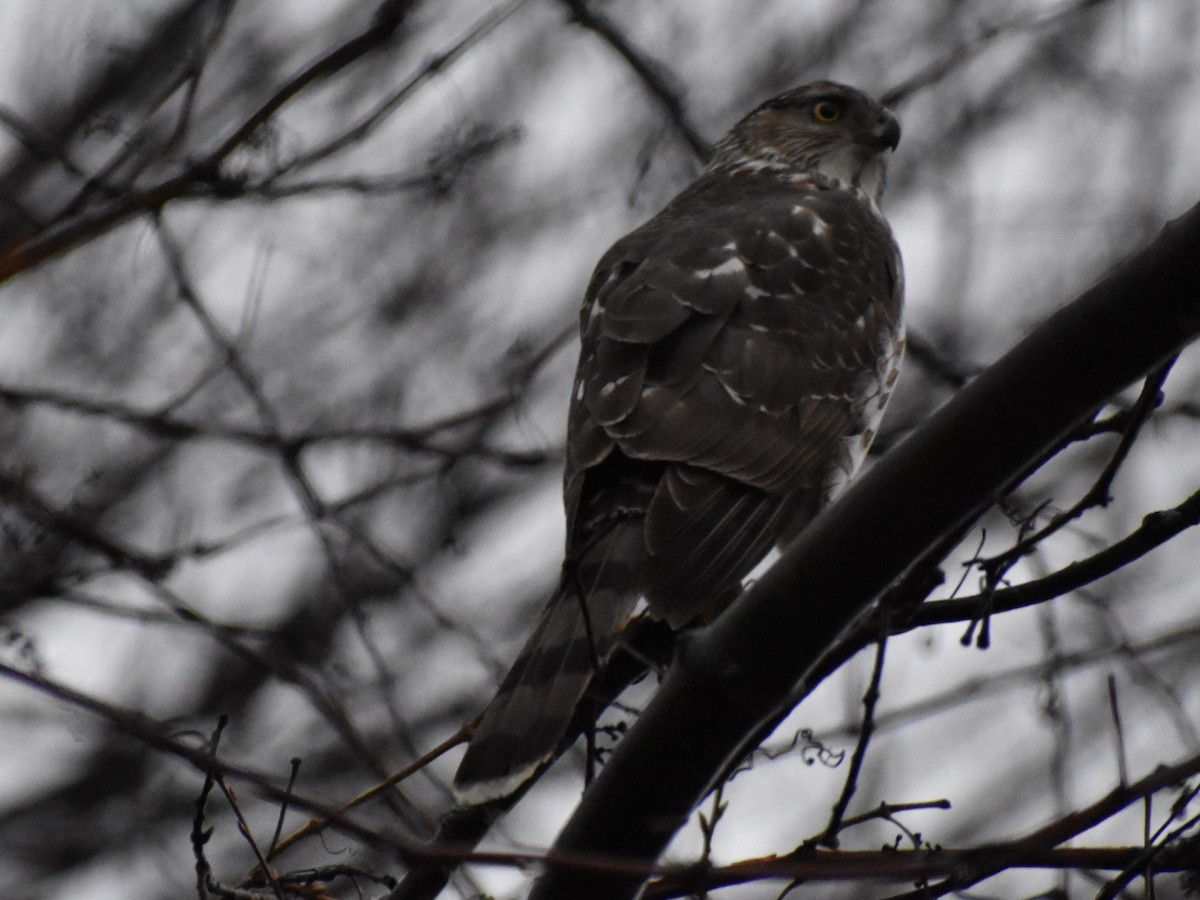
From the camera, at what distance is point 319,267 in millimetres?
8664

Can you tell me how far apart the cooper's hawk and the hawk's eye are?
681mm

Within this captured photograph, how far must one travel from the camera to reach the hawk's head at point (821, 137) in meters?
5.69

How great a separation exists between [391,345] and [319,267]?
0.54 metres

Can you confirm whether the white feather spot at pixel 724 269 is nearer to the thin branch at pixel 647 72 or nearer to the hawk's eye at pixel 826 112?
the thin branch at pixel 647 72

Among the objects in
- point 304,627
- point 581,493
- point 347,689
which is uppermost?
point 304,627

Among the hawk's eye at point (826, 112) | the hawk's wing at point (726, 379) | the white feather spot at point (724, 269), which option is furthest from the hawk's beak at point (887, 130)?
the white feather spot at point (724, 269)

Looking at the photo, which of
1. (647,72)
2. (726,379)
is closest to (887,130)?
(647,72)

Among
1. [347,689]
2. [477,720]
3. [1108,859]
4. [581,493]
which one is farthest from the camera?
[347,689]

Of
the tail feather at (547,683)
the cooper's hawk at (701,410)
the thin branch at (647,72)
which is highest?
the thin branch at (647,72)

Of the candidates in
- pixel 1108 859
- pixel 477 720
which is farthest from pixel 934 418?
pixel 477 720

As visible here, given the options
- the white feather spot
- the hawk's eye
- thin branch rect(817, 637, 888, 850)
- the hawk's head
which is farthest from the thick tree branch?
the hawk's eye

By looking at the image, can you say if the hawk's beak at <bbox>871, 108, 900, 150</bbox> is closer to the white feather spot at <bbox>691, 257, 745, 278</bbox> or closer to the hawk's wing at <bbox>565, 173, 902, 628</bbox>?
the hawk's wing at <bbox>565, 173, 902, 628</bbox>

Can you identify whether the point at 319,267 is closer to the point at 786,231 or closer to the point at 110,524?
the point at 110,524

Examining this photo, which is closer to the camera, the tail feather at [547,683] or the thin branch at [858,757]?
the thin branch at [858,757]
